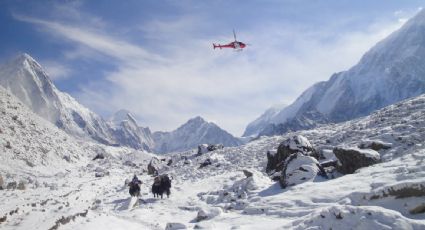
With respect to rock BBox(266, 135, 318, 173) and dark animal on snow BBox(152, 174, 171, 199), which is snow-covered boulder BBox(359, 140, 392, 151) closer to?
rock BBox(266, 135, 318, 173)

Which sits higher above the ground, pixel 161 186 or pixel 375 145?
pixel 375 145

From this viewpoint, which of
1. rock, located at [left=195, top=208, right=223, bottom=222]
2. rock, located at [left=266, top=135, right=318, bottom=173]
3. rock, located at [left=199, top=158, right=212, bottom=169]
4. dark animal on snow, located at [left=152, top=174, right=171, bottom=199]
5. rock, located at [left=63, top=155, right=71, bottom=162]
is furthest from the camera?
rock, located at [left=63, top=155, right=71, bottom=162]

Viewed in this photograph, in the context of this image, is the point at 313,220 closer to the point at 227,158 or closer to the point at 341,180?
the point at 341,180

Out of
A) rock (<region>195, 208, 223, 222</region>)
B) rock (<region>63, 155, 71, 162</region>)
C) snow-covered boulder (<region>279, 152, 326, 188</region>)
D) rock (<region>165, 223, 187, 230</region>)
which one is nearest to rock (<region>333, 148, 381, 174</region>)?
snow-covered boulder (<region>279, 152, 326, 188</region>)

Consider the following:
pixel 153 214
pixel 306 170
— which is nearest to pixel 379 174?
pixel 306 170

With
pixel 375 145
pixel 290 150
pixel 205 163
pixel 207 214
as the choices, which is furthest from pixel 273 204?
pixel 205 163

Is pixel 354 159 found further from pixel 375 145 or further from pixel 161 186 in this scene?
pixel 161 186
